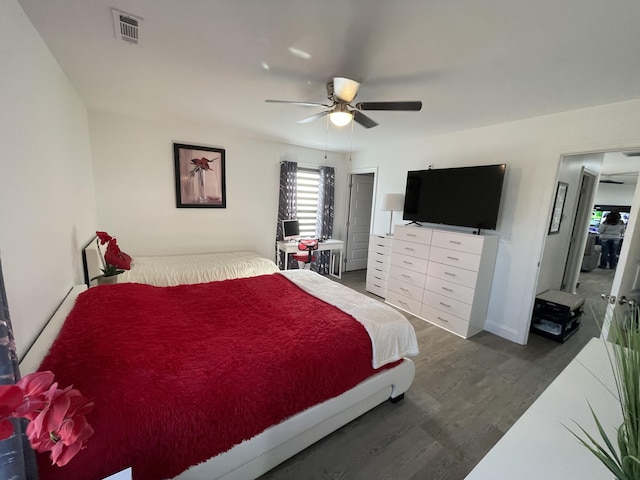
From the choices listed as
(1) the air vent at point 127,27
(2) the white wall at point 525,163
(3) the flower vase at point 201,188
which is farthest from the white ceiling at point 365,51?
(3) the flower vase at point 201,188

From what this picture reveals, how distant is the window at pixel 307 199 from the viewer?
15.9ft

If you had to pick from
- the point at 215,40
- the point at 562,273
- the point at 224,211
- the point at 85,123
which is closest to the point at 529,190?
the point at 562,273

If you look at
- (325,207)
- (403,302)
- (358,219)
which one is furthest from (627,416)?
(358,219)

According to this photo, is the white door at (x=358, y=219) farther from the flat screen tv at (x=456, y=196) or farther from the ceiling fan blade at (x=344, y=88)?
the ceiling fan blade at (x=344, y=88)

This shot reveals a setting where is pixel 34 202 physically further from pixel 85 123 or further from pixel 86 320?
pixel 85 123

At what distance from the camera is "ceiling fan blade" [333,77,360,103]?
185 centimetres

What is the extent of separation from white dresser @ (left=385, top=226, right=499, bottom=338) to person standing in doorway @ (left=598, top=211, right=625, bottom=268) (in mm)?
5220

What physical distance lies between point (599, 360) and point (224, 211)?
4.22 m

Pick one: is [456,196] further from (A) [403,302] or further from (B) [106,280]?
(B) [106,280]

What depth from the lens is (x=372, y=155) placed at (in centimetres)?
462

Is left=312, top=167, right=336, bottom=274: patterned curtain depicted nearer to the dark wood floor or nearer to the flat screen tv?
the flat screen tv

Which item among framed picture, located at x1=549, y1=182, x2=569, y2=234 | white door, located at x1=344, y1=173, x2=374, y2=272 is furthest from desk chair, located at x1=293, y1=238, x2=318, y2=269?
framed picture, located at x1=549, y1=182, x2=569, y2=234

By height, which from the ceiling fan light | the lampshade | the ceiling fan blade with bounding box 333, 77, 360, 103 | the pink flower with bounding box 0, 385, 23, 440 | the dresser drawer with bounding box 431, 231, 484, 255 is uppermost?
the ceiling fan blade with bounding box 333, 77, 360, 103

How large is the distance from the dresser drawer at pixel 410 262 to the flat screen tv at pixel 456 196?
1.80 feet
